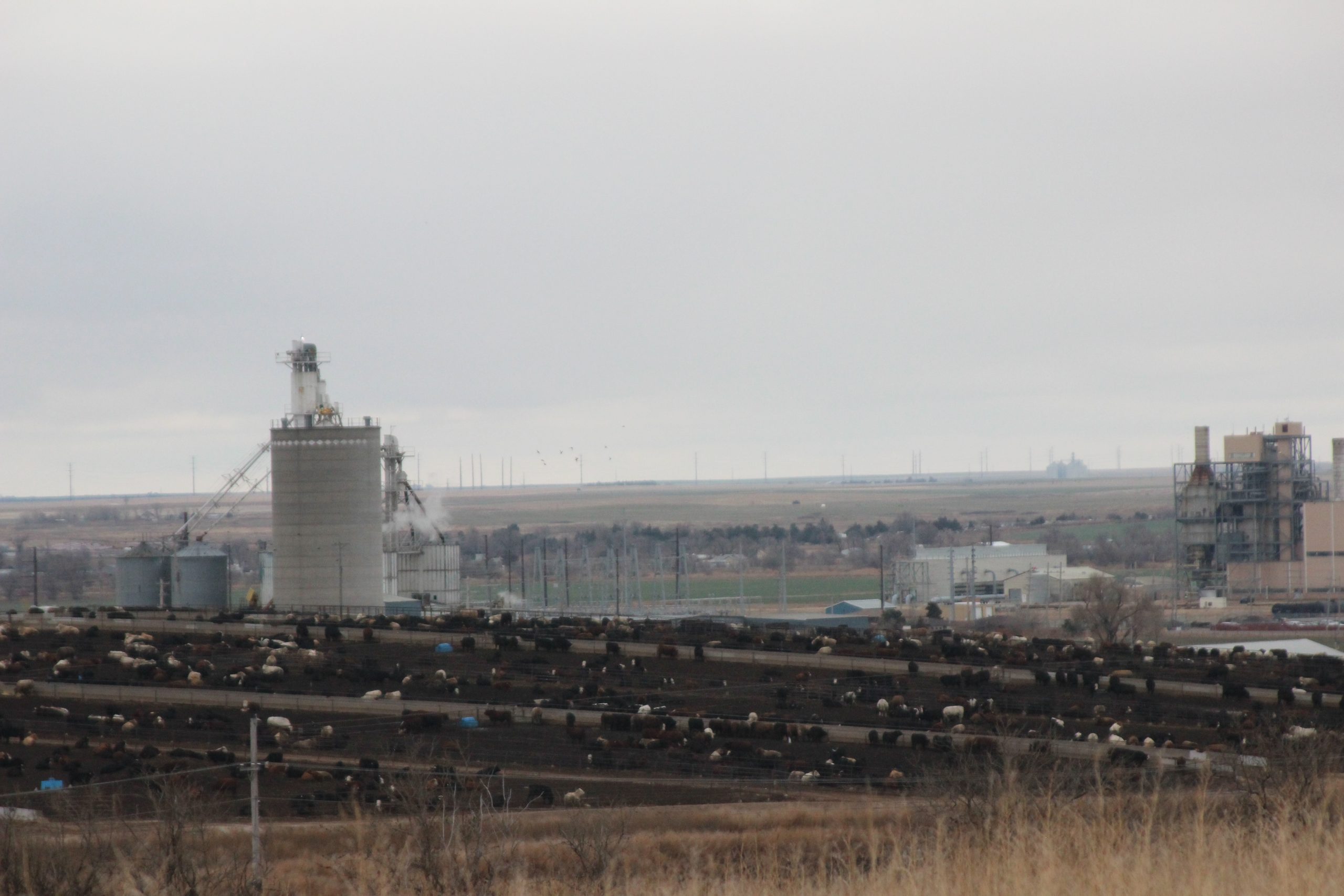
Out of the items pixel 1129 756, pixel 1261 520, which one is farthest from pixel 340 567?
pixel 1261 520

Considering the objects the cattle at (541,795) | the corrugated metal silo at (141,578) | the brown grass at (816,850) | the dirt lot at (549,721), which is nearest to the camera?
the brown grass at (816,850)

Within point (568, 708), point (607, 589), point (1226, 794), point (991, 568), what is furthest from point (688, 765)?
point (607, 589)

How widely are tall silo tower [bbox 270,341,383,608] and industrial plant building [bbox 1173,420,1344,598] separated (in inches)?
2313

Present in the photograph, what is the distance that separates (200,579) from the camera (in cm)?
7788

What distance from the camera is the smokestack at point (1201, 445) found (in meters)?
104

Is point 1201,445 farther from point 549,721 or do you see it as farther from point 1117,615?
point 549,721

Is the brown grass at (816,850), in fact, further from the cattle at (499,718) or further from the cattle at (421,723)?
the cattle at (499,718)

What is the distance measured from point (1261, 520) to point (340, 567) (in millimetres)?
64917

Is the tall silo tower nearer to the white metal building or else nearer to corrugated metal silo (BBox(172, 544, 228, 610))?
corrugated metal silo (BBox(172, 544, 228, 610))

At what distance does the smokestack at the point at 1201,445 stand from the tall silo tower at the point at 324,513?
193ft

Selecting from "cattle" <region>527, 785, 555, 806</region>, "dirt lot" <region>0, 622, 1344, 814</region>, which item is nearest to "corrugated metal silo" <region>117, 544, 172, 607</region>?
"dirt lot" <region>0, 622, 1344, 814</region>

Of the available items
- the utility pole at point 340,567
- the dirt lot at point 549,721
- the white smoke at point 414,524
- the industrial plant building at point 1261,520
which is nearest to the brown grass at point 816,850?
the dirt lot at point 549,721

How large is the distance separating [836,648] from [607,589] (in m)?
66.9

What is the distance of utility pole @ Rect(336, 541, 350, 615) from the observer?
2869 inches
